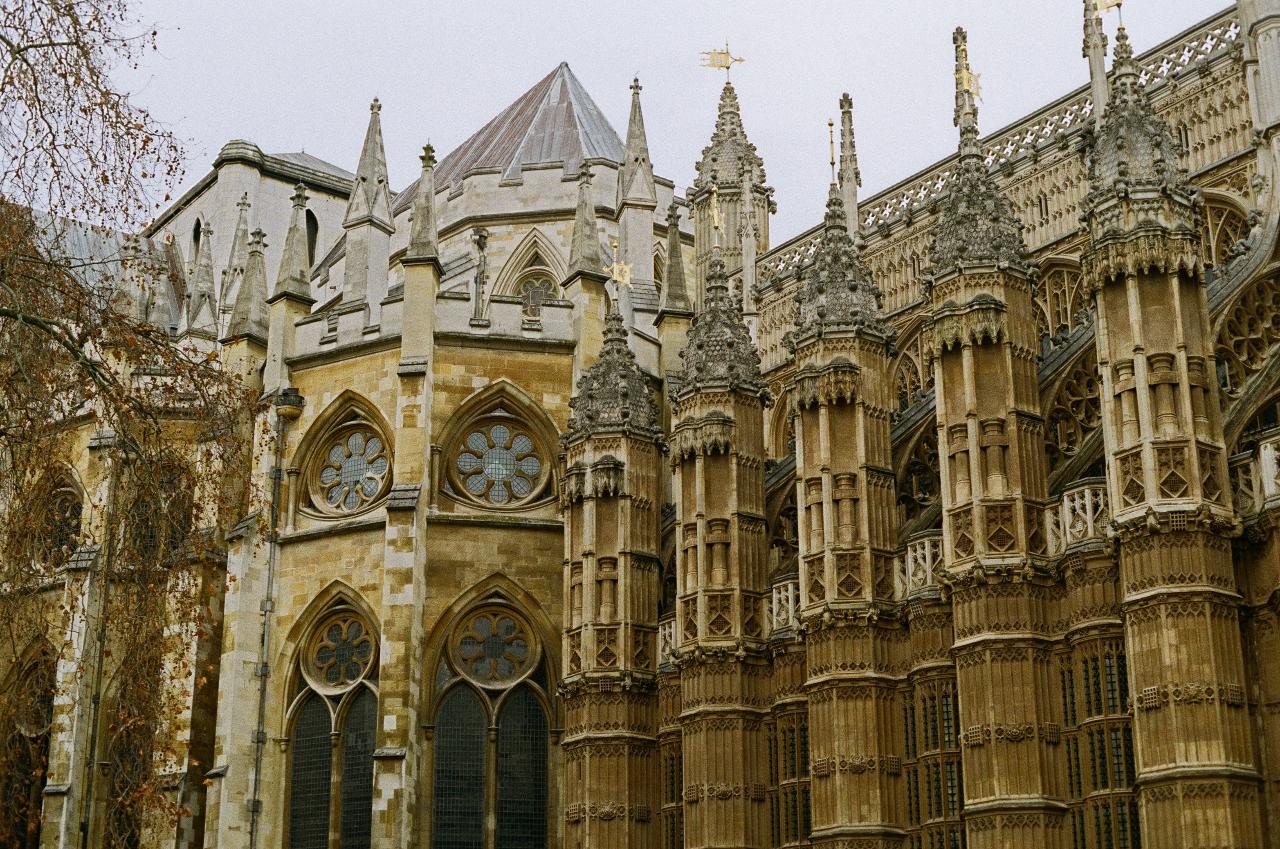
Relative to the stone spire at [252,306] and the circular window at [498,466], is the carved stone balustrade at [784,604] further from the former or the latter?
the stone spire at [252,306]

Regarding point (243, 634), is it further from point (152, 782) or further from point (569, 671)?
point (152, 782)

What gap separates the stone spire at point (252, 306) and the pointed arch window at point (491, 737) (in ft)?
25.7

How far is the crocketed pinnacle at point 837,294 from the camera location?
2491cm

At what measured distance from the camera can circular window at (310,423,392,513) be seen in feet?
105

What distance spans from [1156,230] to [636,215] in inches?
700

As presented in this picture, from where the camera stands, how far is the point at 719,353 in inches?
1069

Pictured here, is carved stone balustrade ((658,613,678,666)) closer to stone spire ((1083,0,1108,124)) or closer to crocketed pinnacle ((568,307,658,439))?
crocketed pinnacle ((568,307,658,439))

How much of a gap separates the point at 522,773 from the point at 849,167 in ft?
44.5

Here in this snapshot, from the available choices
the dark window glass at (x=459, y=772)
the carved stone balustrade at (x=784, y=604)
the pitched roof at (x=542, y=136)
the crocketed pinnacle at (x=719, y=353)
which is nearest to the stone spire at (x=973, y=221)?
the crocketed pinnacle at (x=719, y=353)

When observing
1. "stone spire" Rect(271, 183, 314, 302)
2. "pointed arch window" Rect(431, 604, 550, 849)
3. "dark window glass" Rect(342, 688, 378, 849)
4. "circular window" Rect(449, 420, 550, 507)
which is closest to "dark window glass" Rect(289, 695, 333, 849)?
"dark window glass" Rect(342, 688, 378, 849)

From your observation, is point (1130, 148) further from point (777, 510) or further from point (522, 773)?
point (522, 773)

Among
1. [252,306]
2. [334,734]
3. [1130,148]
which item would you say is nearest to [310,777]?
[334,734]

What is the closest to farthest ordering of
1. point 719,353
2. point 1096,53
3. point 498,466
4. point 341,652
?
1. point 719,353
2. point 1096,53
3. point 341,652
4. point 498,466

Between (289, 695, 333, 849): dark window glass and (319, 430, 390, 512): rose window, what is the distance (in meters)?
3.72
